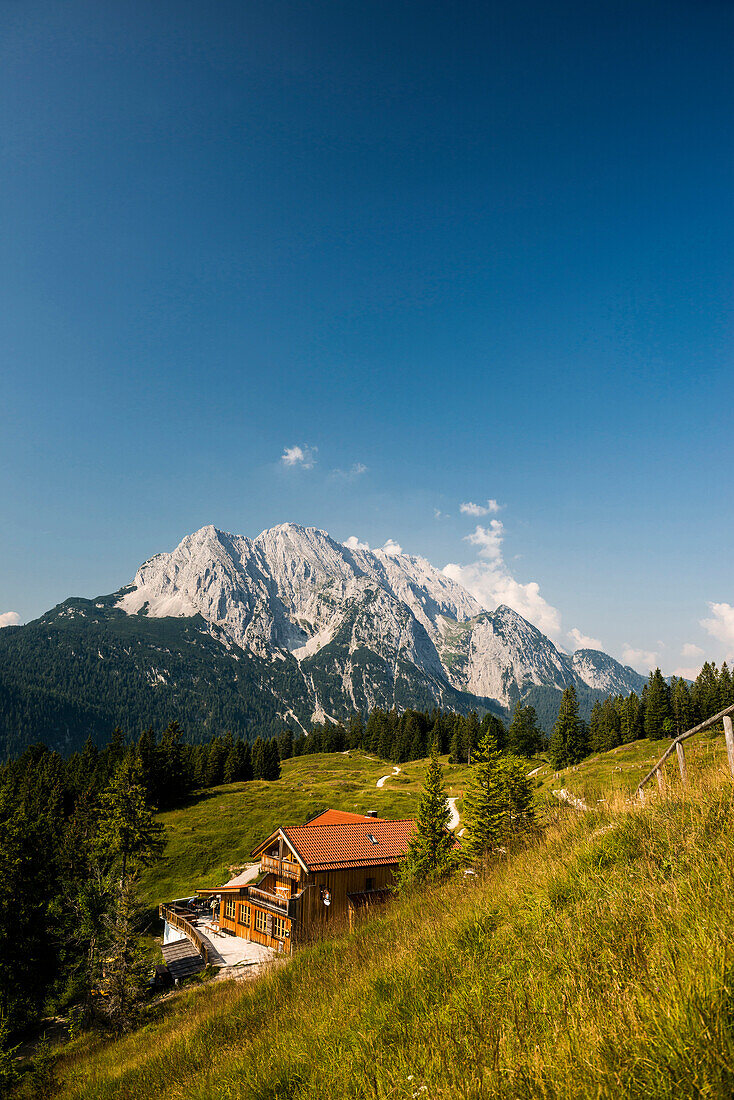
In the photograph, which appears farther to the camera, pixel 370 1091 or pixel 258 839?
pixel 258 839

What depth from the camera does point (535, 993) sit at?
4371 mm

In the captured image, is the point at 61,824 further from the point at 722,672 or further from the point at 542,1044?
the point at 722,672

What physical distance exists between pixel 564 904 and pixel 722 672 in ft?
409

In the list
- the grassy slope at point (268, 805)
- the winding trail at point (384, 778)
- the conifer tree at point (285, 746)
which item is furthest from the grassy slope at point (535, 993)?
the conifer tree at point (285, 746)

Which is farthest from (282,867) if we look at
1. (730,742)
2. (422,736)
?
(422,736)

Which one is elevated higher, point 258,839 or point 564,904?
point 564,904

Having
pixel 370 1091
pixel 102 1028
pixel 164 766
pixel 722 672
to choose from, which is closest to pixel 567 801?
pixel 370 1091

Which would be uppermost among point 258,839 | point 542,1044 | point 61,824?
point 542,1044

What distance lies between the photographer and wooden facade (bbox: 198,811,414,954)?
35.8 meters

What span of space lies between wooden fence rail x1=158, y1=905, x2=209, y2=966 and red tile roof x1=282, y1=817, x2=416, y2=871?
33.7 feet

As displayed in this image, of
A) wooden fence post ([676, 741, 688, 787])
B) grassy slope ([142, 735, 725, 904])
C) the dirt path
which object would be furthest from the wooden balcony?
wooden fence post ([676, 741, 688, 787])

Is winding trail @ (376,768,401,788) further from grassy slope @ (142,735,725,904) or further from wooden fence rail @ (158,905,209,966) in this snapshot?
wooden fence rail @ (158,905,209,966)

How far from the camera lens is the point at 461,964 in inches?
235

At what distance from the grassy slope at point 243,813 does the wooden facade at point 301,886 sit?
1523 cm
